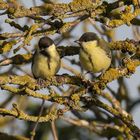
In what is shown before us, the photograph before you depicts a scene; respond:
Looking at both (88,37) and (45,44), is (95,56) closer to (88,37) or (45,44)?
(88,37)

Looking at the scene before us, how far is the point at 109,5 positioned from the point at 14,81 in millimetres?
859

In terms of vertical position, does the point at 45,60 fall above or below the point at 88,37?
below

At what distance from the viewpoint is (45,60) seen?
4641 mm

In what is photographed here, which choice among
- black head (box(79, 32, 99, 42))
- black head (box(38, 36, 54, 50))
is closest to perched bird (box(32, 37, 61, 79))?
black head (box(38, 36, 54, 50))

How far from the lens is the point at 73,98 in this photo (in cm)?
303

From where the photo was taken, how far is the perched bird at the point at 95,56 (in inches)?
163

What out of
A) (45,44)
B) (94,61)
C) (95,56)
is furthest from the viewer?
(45,44)

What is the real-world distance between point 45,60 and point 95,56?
52 centimetres

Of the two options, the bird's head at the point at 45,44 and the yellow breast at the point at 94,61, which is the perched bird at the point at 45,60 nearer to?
the bird's head at the point at 45,44

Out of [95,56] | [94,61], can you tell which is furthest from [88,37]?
[94,61]

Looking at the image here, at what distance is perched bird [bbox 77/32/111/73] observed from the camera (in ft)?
13.5

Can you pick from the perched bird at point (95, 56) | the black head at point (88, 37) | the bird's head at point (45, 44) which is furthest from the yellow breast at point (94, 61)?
the bird's head at point (45, 44)

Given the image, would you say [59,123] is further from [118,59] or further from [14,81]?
[14,81]

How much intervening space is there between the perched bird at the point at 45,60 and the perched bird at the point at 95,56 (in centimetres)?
28
